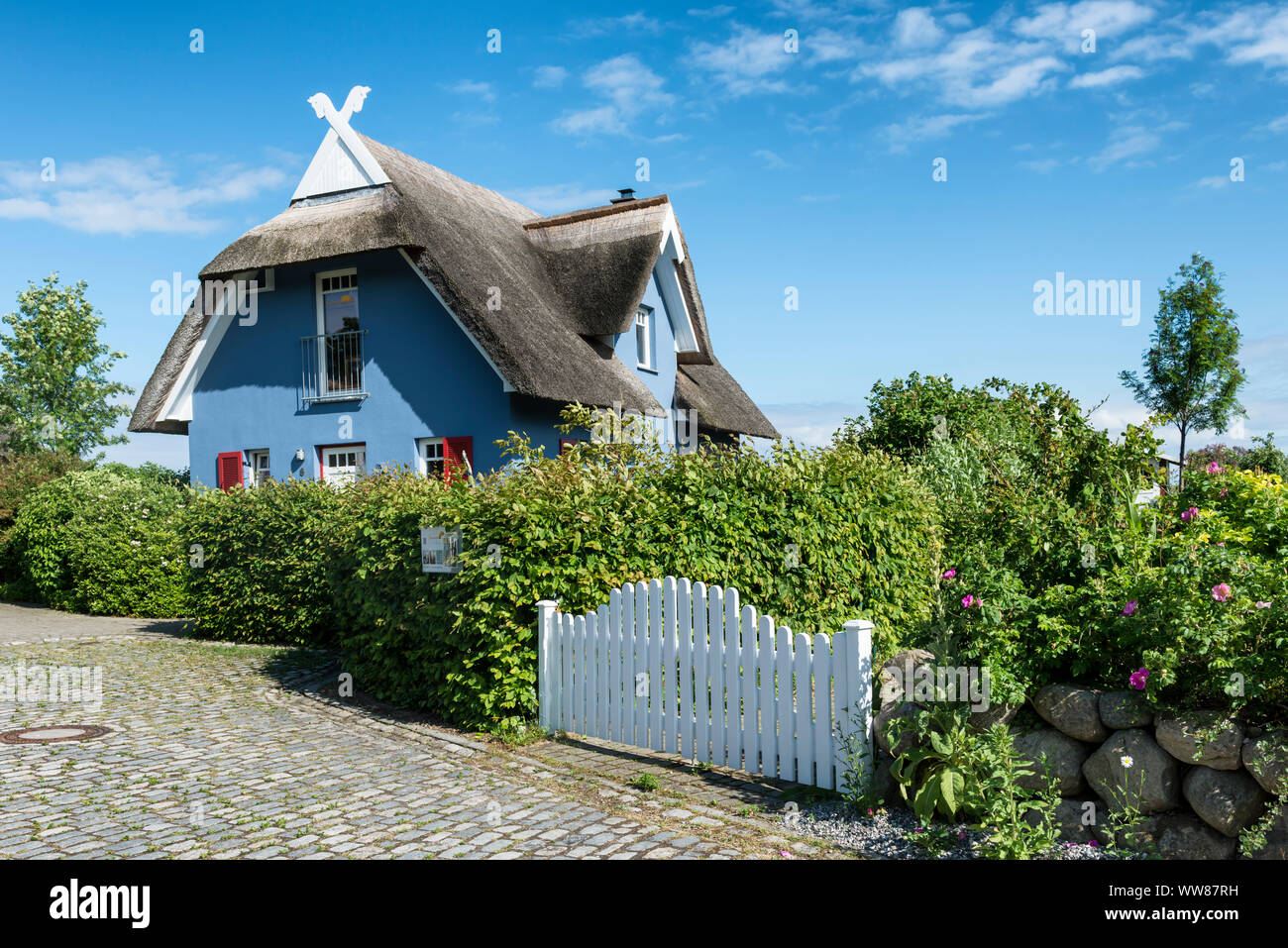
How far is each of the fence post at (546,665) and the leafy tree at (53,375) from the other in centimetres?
3543

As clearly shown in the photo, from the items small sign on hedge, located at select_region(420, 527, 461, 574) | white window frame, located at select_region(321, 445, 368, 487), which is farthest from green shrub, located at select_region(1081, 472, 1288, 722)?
white window frame, located at select_region(321, 445, 368, 487)

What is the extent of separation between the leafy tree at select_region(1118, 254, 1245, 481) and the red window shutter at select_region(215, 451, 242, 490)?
105 feet

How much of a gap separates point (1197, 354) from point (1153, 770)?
35.3m

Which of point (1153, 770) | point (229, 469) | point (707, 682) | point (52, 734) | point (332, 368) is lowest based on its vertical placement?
point (52, 734)

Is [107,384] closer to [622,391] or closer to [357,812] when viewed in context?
[622,391]

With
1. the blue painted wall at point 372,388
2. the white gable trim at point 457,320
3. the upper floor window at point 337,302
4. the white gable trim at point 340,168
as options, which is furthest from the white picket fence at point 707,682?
the white gable trim at point 340,168

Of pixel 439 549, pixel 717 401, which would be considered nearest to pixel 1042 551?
pixel 439 549

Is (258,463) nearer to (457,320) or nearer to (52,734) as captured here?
(457,320)

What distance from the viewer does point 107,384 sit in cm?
3859

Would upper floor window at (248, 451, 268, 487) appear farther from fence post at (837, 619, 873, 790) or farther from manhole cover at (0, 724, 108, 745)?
fence post at (837, 619, 873, 790)

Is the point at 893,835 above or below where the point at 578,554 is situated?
below

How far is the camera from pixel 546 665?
7.44 meters

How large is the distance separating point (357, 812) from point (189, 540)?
9815mm
